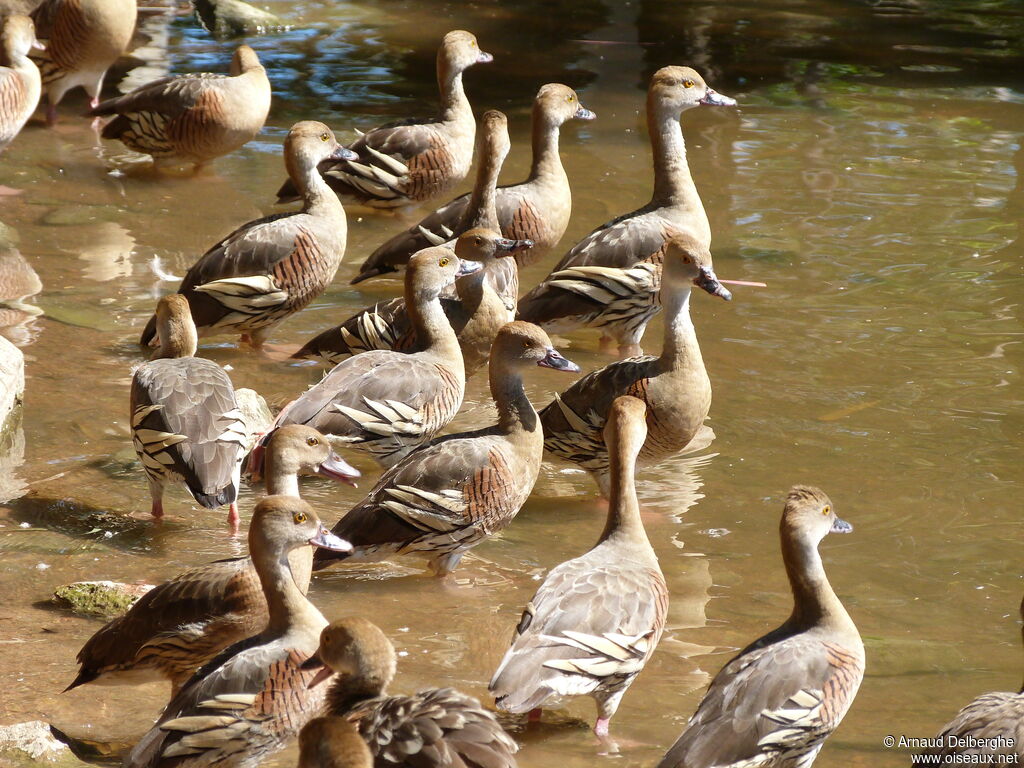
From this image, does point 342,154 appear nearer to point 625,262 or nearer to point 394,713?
point 625,262

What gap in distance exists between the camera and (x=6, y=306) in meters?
9.06

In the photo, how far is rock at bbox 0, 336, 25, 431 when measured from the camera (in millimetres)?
7109

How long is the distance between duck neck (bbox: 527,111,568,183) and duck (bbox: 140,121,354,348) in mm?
1494

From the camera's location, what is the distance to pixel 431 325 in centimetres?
759

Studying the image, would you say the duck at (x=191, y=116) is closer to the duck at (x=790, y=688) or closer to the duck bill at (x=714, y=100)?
the duck bill at (x=714, y=100)

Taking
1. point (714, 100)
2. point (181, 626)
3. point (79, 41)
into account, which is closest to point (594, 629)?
point (181, 626)

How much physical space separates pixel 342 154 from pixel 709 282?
3310 mm

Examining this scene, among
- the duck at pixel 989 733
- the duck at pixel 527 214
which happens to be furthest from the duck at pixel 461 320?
the duck at pixel 989 733

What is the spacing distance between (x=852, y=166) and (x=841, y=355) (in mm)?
3727

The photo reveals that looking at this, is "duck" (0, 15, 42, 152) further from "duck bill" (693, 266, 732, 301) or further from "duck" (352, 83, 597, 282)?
"duck bill" (693, 266, 732, 301)

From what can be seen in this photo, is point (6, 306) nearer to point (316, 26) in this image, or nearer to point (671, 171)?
point (671, 171)

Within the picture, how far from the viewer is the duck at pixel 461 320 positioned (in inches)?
320

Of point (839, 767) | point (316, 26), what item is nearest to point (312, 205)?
point (839, 767)

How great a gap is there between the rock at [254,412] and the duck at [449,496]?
0.89 meters
